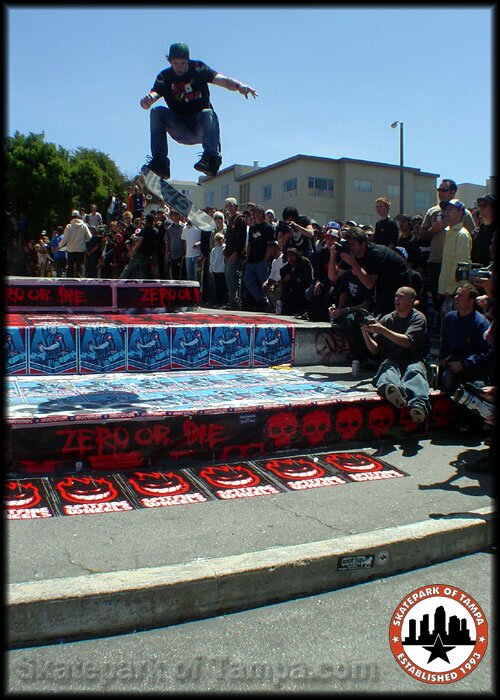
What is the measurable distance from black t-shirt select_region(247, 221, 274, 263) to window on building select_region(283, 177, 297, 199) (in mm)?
39230

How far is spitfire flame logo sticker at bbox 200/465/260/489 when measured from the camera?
5051 millimetres

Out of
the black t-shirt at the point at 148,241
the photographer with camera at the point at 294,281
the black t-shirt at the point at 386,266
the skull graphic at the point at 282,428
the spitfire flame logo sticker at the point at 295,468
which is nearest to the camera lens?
the spitfire flame logo sticker at the point at 295,468

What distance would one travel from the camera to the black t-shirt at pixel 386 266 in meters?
8.12

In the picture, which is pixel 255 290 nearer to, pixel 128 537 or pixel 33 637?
pixel 128 537

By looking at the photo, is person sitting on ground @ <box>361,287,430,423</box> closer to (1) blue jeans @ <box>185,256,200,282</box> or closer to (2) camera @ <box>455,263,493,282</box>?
(2) camera @ <box>455,263,493,282</box>

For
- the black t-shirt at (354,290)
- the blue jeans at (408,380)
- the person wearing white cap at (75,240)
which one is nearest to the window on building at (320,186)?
the person wearing white cap at (75,240)

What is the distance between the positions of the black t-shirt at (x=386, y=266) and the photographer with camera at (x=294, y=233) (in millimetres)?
3011

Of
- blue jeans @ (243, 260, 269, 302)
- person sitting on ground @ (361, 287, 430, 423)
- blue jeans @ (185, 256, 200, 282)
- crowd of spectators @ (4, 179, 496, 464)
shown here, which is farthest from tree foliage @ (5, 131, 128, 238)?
person sitting on ground @ (361, 287, 430, 423)

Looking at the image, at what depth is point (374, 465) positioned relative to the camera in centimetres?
576

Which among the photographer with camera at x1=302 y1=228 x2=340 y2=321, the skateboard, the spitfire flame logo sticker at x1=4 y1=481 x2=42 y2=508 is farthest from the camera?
the photographer with camera at x1=302 y1=228 x2=340 y2=321

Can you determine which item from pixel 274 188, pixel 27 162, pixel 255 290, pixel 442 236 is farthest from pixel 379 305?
pixel 274 188

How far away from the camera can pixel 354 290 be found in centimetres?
916

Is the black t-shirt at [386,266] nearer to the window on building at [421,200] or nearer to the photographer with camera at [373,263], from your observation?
the photographer with camera at [373,263]

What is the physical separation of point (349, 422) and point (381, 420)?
43 centimetres
